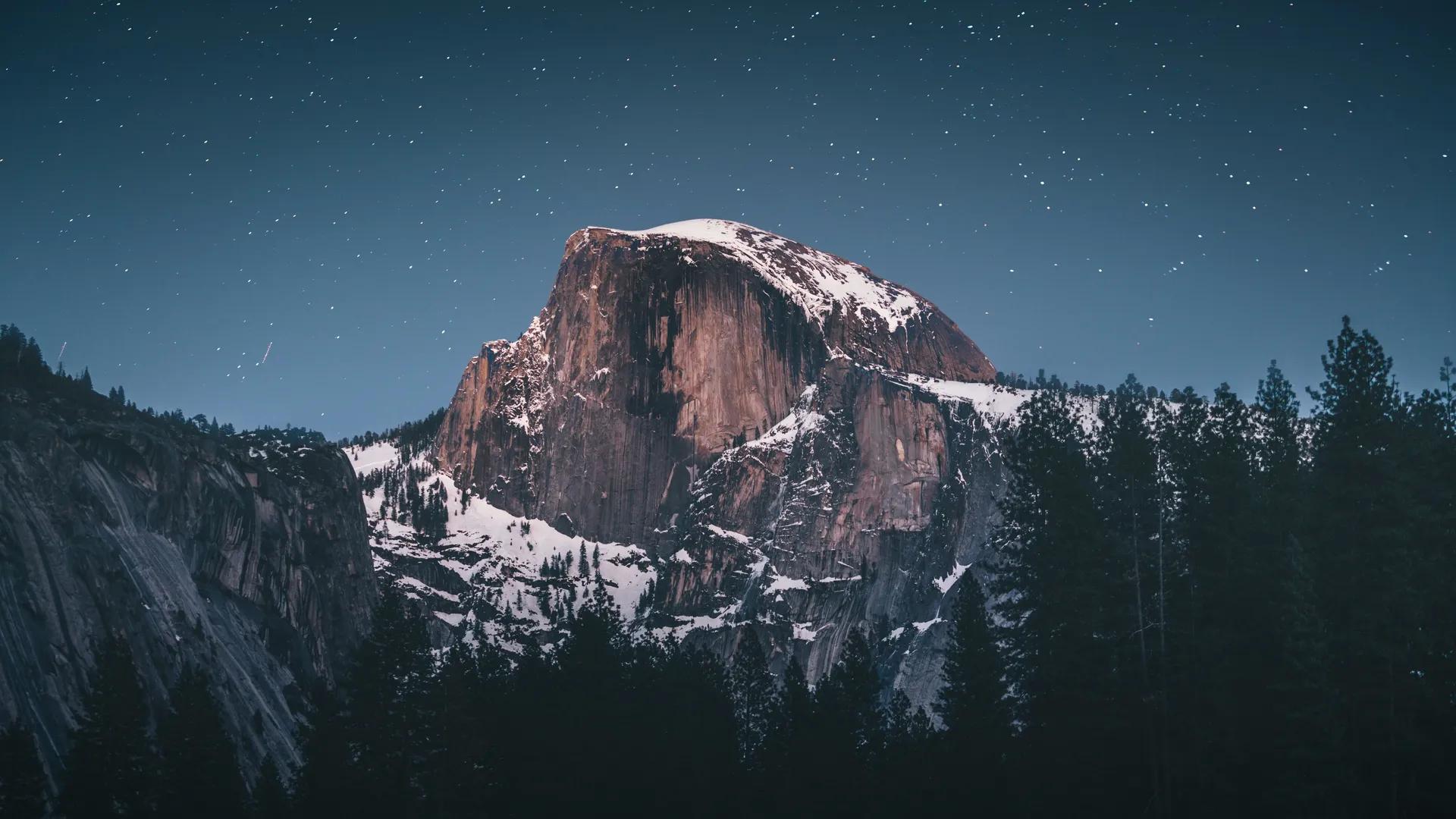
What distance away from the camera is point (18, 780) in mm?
40375

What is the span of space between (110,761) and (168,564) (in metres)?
74.5

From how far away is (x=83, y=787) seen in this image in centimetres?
4044

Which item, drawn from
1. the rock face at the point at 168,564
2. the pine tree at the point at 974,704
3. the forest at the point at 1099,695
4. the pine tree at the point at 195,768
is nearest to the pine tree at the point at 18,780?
the forest at the point at 1099,695

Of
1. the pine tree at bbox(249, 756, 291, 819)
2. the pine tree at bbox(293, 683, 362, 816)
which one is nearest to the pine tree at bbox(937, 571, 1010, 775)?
the pine tree at bbox(293, 683, 362, 816)

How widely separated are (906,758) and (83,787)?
2824cm

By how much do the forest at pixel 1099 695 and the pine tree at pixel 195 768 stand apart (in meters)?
0.09

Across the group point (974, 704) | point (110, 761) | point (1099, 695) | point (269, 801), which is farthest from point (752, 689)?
point (110, 761)

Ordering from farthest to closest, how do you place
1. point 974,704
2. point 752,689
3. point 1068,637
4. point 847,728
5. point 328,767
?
point 752,689 < point 847,728 < point 974,704 < point 328,767 < point 1068,637

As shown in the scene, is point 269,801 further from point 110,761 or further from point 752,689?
point 752,689

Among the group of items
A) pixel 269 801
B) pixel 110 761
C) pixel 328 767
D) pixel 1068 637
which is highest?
pixel 1068 637

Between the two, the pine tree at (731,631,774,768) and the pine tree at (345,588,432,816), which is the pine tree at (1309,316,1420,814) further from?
the pine tree at (731,631,774,768)

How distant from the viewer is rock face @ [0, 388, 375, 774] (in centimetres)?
8588

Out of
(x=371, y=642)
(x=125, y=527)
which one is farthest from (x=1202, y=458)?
(x=125, y=527)

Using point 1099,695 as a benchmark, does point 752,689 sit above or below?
below
